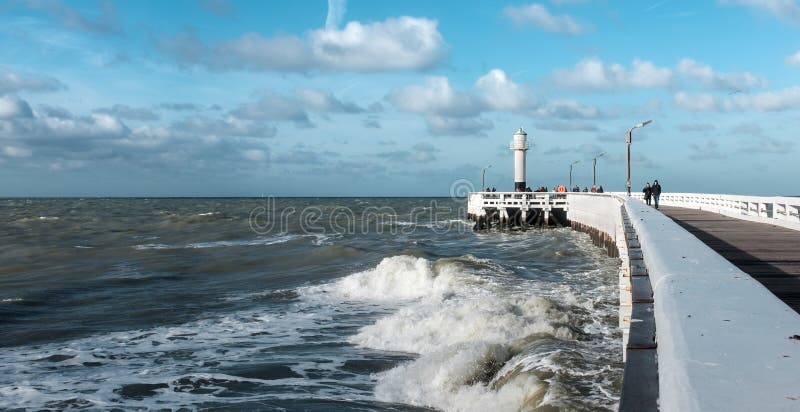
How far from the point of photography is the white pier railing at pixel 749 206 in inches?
668

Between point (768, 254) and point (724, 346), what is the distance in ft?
28.7

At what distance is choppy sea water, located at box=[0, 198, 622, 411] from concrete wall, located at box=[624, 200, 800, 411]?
295 centimetres

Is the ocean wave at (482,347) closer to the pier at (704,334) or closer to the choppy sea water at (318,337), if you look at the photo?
the choppy sea water at (318,337)

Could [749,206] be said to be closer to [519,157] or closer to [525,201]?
[525,201]

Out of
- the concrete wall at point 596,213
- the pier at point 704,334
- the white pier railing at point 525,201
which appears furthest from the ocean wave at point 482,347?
the white pier railing at point 525,201

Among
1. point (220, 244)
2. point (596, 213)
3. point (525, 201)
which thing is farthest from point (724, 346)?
point (525, 201)

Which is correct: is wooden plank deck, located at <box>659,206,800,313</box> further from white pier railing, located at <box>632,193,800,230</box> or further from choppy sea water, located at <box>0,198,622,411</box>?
choppy sea water, located at <box>0,198,622,411</box>

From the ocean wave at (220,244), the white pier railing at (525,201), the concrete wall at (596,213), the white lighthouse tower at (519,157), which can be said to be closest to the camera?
the concrete wall at (596,213)

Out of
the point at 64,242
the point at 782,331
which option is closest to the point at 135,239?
the point at 64,242

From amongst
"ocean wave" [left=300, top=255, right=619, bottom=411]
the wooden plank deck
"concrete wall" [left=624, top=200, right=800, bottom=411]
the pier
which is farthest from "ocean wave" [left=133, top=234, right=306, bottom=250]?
"concrete wall" [left=624, top=200, right=800, bottom=411]

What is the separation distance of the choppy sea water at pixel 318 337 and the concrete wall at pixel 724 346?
9.67ft

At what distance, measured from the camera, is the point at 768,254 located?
10039 millimetres

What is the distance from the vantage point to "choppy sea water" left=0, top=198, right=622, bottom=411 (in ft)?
26.5

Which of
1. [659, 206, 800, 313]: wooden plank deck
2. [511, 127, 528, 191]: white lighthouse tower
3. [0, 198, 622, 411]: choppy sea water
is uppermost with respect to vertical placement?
[511, 127, 528, 191]: white lighthouse tower
